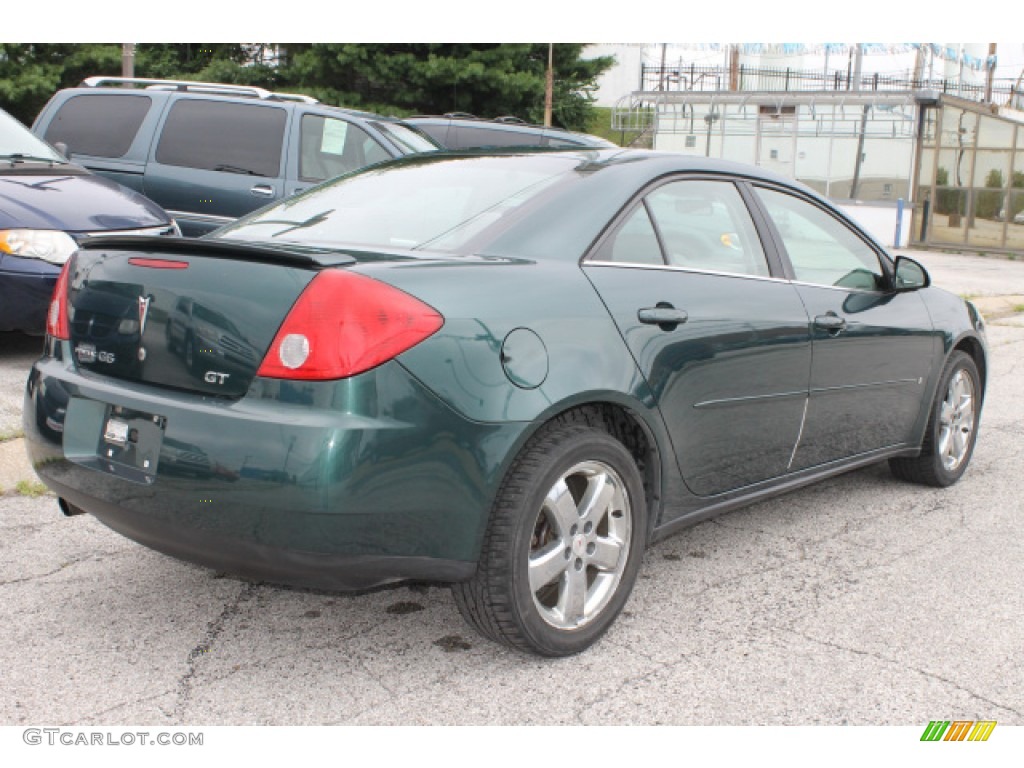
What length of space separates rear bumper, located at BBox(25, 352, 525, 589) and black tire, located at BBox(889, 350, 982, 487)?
9.56ft

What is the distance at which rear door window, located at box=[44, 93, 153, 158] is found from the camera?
30.2 feet

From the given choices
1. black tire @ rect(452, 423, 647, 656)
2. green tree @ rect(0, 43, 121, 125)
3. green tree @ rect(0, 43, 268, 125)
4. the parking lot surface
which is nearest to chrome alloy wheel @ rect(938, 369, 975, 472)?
the parking lot surface

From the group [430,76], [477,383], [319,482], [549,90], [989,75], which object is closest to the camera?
[319,482]

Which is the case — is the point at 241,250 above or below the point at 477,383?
above

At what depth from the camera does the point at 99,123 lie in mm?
9352

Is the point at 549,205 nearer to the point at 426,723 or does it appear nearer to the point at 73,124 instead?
the point at 426,723

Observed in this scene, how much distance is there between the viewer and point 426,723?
2.80m

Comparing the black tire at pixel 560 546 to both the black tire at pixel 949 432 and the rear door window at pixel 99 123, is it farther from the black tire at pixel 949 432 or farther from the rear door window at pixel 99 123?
the rear door window at pixel 99 123

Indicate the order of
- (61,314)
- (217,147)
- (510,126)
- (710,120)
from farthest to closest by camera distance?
(710,120) → (510,126) → (217,147) → (61,314)

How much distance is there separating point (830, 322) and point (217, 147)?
20.2ft

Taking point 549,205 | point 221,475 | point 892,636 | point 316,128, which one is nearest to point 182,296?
point 221,475

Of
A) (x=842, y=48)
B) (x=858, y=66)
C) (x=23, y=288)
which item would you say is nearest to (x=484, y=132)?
(x=23, y=288)
